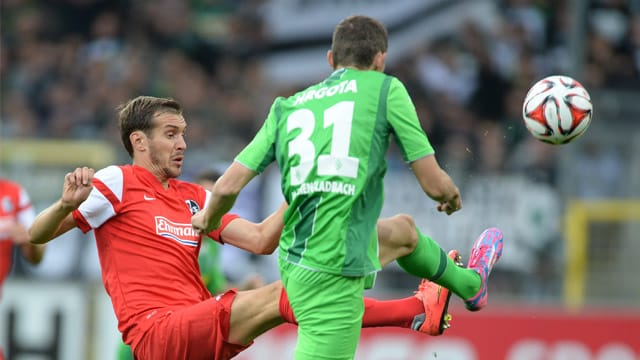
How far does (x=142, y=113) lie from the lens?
651 centimetres

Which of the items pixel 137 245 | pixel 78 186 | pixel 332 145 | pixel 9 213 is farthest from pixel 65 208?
pixel 9 213

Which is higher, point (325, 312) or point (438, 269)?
point (438, 269)

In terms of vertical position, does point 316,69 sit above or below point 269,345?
above

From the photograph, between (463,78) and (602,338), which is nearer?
(602,338)

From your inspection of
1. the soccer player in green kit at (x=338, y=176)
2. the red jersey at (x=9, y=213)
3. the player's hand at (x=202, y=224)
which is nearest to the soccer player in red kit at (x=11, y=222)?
the red jersey at (x=9, y=213)

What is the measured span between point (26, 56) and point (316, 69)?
3567mm

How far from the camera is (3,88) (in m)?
14.4

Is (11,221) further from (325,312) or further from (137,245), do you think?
(325,312)

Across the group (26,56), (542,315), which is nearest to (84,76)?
(26,56)

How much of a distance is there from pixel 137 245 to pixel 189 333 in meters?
0.55

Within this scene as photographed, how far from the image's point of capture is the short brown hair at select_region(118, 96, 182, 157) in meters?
6.50

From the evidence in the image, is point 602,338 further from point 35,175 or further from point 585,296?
point 35,175

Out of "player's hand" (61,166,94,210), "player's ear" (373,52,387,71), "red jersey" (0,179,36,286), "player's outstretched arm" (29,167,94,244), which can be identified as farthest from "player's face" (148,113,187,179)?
"red jersey" (0,179,36,286)

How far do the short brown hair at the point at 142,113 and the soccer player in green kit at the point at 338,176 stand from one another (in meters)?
0.84
